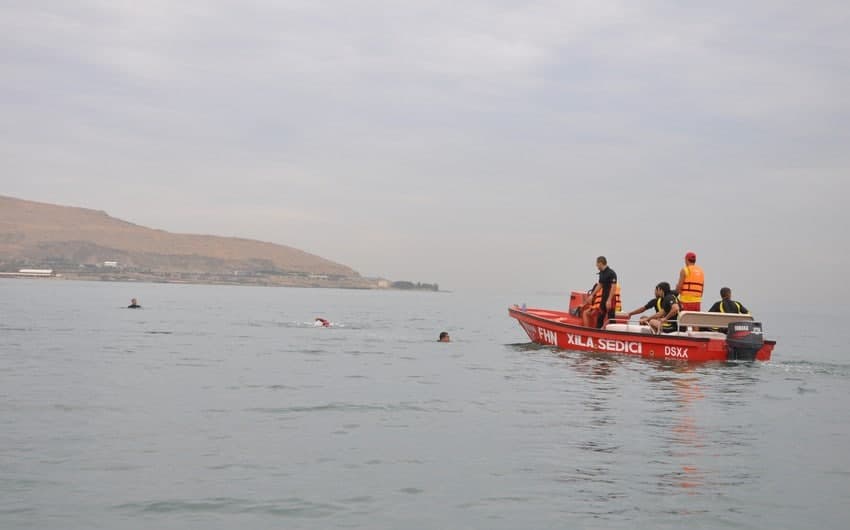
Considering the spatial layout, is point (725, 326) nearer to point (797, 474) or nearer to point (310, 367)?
point (310, 367)

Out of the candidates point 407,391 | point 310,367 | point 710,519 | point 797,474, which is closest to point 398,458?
point 710,519

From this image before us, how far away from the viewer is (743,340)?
20.6m

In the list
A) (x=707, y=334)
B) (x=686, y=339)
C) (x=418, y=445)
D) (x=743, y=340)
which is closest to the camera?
(x=418, y=445)

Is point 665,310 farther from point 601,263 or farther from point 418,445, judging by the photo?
point 418,445

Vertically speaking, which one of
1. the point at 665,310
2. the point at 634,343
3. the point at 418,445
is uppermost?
the point at 665,310

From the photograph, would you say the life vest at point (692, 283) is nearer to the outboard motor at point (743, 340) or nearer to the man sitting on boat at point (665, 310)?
the man sitting on boat at point (665, 310)

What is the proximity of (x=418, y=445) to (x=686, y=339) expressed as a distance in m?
12.1

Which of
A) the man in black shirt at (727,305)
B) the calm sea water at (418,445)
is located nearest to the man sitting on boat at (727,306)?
the man in black shirt at (727,305)

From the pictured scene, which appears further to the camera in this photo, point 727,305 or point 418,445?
point 727,305

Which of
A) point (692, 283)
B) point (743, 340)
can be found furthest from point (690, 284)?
point (743, 340)

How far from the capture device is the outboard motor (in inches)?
813

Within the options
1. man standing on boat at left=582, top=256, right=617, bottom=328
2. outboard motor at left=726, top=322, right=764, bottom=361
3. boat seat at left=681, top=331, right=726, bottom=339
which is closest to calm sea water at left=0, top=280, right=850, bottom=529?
outboard motor at left=726, top=322, right=764, bottom=361

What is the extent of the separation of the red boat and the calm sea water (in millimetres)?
475

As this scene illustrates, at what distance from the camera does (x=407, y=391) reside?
16.3 meters
